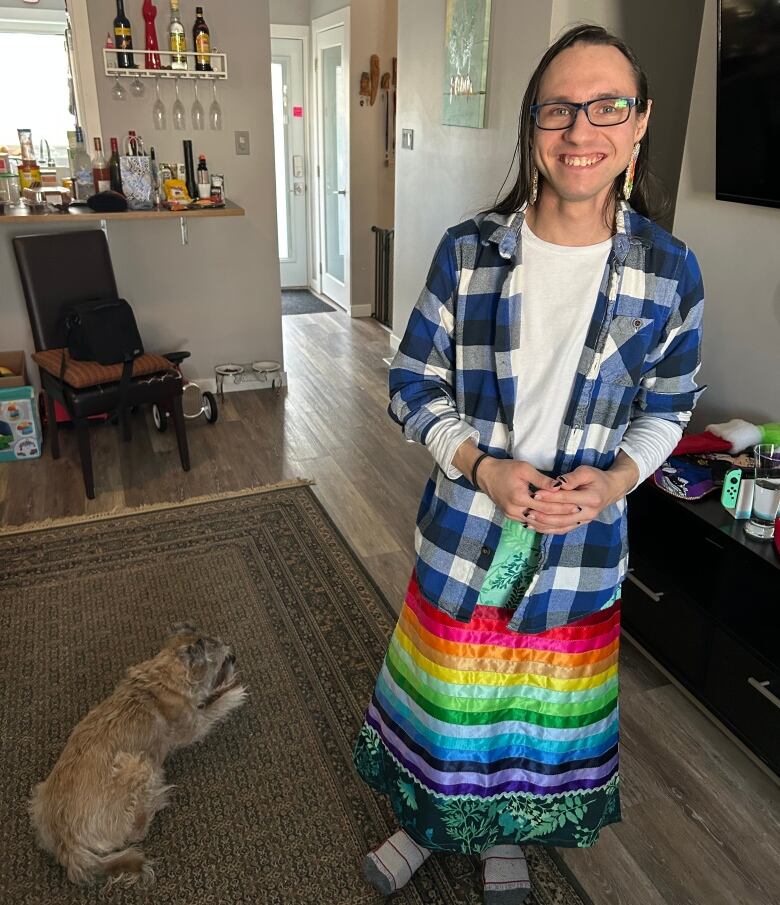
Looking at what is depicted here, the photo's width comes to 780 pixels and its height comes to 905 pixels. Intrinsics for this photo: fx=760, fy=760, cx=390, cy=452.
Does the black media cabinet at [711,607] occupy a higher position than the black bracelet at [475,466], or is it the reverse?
the black bracelet at [475,466]

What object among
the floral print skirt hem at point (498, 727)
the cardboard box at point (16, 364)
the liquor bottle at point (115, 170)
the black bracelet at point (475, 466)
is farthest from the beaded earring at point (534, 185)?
the cardboard box at point (16, 364)

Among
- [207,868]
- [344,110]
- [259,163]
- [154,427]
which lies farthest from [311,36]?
[207,868]

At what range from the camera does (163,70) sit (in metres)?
3.67

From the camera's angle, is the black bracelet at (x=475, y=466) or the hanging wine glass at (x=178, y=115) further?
the hanging wine glass at (x=178, y=115)

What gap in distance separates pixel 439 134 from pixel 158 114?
57.2 inches

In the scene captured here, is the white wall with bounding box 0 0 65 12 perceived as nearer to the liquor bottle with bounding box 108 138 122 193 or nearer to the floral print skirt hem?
the liquor bottle with bounding box 108 138 122 193

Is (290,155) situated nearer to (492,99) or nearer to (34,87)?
(34,87)

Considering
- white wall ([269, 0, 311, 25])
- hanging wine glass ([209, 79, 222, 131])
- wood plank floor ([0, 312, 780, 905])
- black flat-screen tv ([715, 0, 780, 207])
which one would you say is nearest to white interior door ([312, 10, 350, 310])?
white wall ([269, 0, 311, 25])

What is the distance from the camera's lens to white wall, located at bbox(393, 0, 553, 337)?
10.5 feet

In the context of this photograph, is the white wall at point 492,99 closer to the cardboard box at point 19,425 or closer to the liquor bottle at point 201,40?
the liquor bottle at point 201,40

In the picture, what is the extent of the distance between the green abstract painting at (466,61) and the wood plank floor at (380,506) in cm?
158

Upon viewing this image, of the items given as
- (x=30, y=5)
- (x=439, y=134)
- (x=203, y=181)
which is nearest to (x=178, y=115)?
(x=203, y=181)

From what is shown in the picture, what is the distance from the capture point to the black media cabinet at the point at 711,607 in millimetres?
1809

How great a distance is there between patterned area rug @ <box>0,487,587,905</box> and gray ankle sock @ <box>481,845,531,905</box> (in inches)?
3.2
